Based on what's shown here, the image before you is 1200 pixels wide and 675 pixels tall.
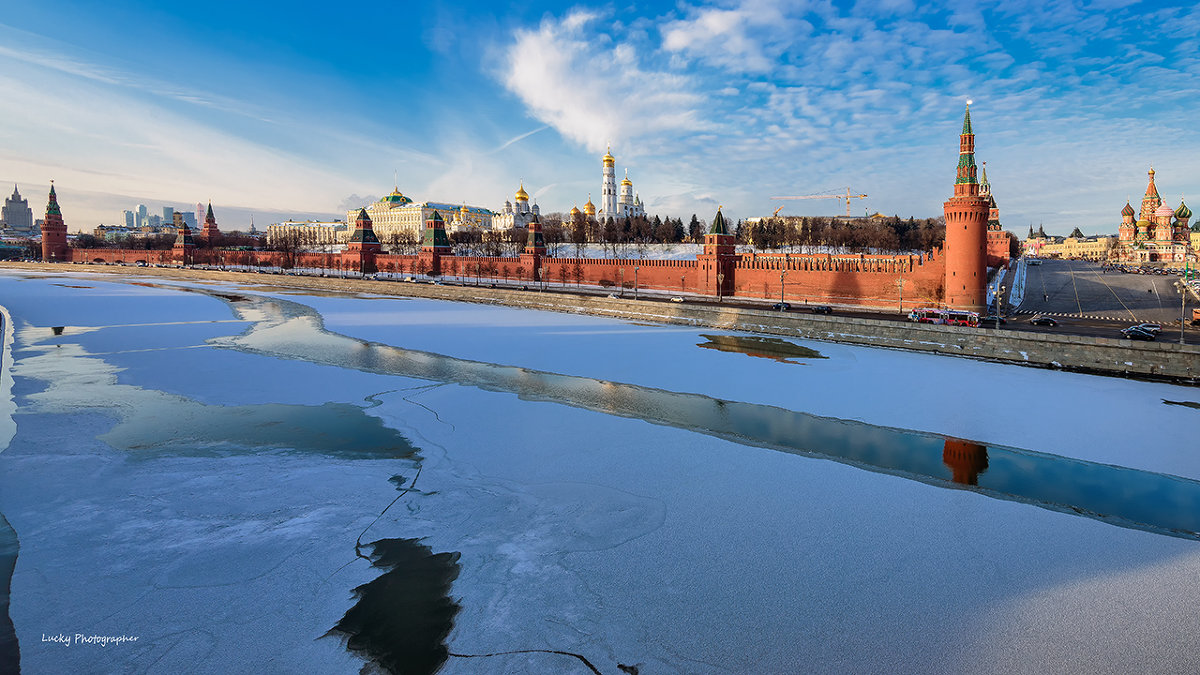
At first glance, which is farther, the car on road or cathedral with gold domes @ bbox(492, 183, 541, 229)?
cathedral with gold domes @ bbox(492, 183, 541, 229)

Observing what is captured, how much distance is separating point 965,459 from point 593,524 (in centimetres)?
616

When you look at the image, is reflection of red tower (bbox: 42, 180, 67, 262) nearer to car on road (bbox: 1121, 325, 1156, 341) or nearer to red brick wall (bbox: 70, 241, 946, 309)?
red brick wall (bbox: 70, 241, 946, 309)

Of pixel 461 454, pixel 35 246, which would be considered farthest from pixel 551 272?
pixel 35 246

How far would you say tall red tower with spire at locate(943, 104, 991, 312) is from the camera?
23.9 meters

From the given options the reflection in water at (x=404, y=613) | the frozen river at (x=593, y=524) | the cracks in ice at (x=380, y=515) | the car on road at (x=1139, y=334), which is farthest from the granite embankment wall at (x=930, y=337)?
the reflection in water at (x=404, y=613)

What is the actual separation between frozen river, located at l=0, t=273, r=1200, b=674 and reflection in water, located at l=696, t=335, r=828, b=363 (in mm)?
3690

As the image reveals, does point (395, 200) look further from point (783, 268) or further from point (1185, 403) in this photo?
point (1185, 403)

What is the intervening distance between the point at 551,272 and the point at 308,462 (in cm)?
3235

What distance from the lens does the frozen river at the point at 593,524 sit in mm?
4305

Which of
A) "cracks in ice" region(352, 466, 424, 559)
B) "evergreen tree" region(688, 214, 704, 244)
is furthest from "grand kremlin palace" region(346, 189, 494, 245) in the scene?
"cracks in ice" region(352, 466, 424, 559)

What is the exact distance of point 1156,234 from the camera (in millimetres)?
73750

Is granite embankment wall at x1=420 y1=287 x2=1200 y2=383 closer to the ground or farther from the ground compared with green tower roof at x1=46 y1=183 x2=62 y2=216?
closer to the ground

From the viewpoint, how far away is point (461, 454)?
331 inches

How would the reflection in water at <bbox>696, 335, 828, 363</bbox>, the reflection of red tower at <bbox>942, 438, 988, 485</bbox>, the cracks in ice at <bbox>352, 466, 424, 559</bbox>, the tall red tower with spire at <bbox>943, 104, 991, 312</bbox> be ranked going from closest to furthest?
1. the cracks in ice at <bbox>352, 466, 424, 559</bbox>
2. the reflection of red tower at <bbox>942, 438, 988, 485</bbox>
3. the reflection in water at <bbox>696, 335, 828, 363</bbox>
4. the tall red tower with spire at <bbox>943, 104, 991, 312</bbox>
